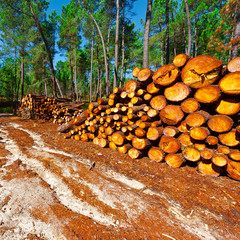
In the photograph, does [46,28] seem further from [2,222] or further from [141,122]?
[2,222]

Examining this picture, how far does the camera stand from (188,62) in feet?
8.82

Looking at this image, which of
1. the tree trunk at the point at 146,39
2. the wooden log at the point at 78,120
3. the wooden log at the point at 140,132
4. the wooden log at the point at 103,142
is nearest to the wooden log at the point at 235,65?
the wooden log at the point at 140,132

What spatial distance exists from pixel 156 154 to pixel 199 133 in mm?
1090

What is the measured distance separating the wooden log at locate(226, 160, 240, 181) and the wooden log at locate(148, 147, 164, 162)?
1.24 metres

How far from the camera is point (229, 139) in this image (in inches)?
94.6

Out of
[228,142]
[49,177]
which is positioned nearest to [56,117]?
[49,177]

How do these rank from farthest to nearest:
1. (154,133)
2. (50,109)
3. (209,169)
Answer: (50,109) < (154,133) < (209,169)

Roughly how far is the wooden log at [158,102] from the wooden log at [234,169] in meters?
1.69

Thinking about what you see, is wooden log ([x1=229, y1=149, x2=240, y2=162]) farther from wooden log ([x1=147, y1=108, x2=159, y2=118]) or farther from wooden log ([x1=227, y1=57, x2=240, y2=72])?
wooden log ([x1=147, y1=108, x2=159, y2=118])

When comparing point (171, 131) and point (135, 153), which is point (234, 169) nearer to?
point (171, 131)

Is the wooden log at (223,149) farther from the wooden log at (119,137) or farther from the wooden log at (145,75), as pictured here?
the wooden log at (145,75)

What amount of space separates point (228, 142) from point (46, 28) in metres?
20.4

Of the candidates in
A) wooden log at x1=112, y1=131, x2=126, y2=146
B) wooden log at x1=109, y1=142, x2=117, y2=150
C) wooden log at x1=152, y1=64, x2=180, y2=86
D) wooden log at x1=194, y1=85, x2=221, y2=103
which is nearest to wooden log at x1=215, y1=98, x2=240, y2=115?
wooden log at x1=194, y1=85, x2=221, y2=103

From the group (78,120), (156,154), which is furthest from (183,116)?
(78,120)
